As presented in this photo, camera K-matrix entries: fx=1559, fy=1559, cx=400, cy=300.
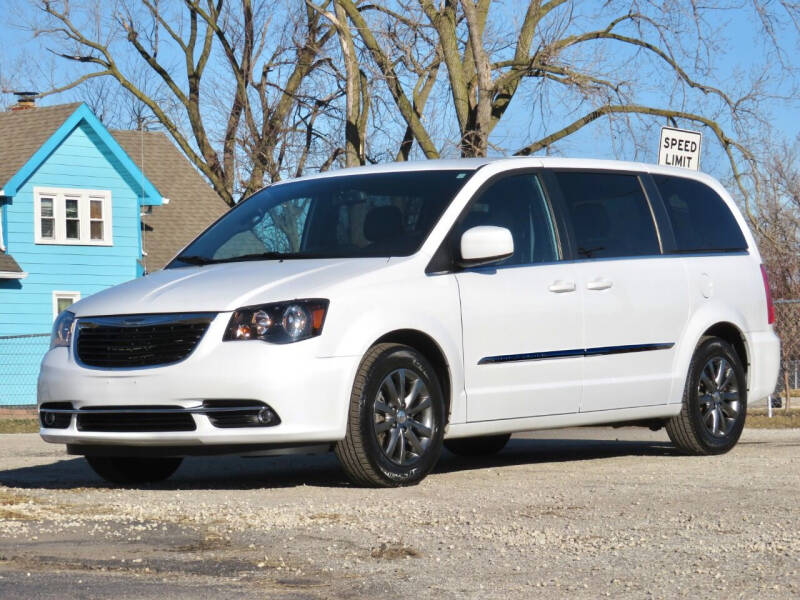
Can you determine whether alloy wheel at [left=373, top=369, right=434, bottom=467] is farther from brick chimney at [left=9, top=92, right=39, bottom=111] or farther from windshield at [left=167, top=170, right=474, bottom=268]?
brick chimney at [left=9, top=92, right=39, bottom=111]

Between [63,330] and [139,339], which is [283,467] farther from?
[139,339]

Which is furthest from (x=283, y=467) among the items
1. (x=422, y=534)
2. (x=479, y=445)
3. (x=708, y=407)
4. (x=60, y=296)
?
(x=60, y=296)

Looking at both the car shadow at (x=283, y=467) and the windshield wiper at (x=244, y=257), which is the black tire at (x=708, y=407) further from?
the windshield wiper at (x=244, y=257)

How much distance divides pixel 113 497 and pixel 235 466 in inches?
98.0

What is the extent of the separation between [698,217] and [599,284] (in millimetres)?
1621

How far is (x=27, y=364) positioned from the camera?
3272 centimetres

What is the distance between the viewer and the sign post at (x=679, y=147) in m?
15.1

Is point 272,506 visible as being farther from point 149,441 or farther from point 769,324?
point 769,324

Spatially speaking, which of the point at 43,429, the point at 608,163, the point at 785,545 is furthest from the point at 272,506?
the point at 608,163

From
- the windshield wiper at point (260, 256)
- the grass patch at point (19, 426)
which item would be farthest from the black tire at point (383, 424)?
the grass patch at point (19, 426)

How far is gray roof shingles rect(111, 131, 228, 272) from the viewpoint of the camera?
42.2m

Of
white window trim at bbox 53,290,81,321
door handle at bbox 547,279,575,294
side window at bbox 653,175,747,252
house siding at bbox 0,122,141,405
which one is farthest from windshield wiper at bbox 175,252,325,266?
white window trim at bbox 53,290,81,321

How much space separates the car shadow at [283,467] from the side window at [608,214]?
158cm

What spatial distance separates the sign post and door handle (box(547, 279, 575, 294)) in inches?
221
